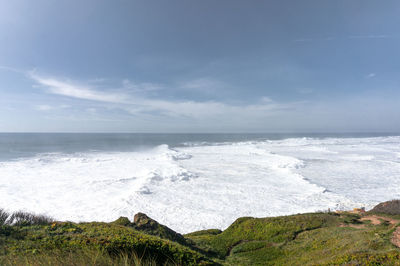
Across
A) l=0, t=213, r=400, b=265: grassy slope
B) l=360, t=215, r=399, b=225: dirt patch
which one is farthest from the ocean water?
l=360, t=215, r=399, b=225: dirt patch

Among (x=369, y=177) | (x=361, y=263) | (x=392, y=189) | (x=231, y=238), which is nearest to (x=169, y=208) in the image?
(x=231, y=238)

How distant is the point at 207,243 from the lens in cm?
951

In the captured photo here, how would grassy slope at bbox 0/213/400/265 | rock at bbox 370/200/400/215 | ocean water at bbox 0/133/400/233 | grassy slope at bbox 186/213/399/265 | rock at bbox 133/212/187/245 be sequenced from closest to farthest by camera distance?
grassy slope at bbox 0/213/400/265, grassy slope at bbox 186/213/399/265, rock at bbox 133/212/187/245, rock at bbox 370/200/400/215, ocean water at bbox 0/133/400/233

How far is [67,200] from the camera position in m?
19.2

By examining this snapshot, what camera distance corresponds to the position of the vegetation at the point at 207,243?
4.22 m

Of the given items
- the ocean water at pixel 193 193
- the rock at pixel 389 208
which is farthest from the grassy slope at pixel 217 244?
the ocean water at pixel 193 193

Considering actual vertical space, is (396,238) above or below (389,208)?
above

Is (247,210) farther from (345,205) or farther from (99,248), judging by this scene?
(99,248)

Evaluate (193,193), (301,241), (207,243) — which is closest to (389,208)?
(301,241)

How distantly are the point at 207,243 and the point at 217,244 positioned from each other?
45 centimetres

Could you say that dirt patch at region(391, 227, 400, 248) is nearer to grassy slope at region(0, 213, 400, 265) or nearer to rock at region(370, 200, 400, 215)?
grassy slope at region(0, 213, 400, 265)

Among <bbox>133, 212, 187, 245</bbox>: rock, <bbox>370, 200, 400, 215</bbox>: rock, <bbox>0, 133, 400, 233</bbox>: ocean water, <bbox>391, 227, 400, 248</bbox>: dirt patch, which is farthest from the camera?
<bbox>0, 133, 400, 233</bbox>: ocean water

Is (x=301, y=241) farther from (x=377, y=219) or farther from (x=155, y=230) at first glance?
(x=155, y=230)

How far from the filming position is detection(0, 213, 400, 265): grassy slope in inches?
165
